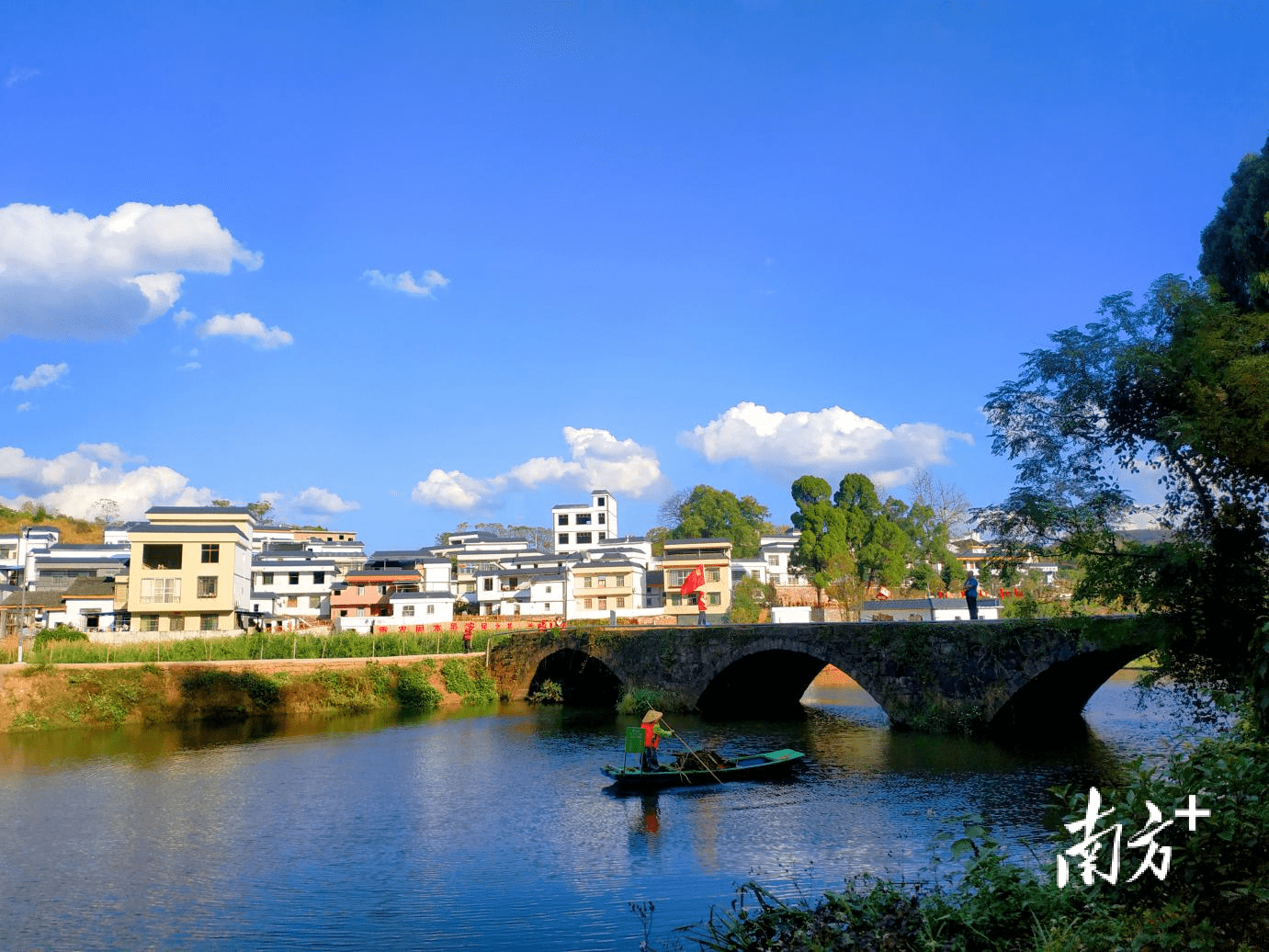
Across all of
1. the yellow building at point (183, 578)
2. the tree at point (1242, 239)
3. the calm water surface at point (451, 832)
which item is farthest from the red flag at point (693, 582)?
the tree at point (1242, 239)

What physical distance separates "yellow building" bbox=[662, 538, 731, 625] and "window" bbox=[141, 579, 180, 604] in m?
36.7

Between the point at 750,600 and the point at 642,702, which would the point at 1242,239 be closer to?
the point at 642,702

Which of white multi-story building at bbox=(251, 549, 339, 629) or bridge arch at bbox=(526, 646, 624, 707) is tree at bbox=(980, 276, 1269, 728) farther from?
white multi-story building at bbox=(251, 549, 339, 629)

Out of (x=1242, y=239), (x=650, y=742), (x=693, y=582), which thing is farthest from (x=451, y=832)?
(x=693, y=582)

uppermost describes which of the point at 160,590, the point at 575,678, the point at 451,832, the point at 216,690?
the point at 160,590

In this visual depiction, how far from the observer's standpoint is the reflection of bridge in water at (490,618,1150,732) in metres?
30.7

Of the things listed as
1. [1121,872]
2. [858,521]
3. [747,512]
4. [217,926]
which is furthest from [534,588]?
[1121,872]

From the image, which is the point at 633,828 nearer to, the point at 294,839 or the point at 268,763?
the point at 294,839

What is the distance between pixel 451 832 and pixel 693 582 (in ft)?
183

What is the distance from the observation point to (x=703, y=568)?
266ft

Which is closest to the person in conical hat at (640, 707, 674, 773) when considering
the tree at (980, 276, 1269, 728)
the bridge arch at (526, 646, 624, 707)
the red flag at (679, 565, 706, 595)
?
the tree at (980, 276, 1269, 728)

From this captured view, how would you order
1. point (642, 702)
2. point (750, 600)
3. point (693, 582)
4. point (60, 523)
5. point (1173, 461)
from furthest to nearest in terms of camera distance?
point (60, 523) < point (750, 600) < point (693, 582) < point (642, 702) < point (1173, 461)

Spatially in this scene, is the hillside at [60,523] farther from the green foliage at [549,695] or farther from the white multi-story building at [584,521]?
the green foliage at [549,695]

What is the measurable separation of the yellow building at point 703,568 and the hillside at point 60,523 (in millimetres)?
76174
